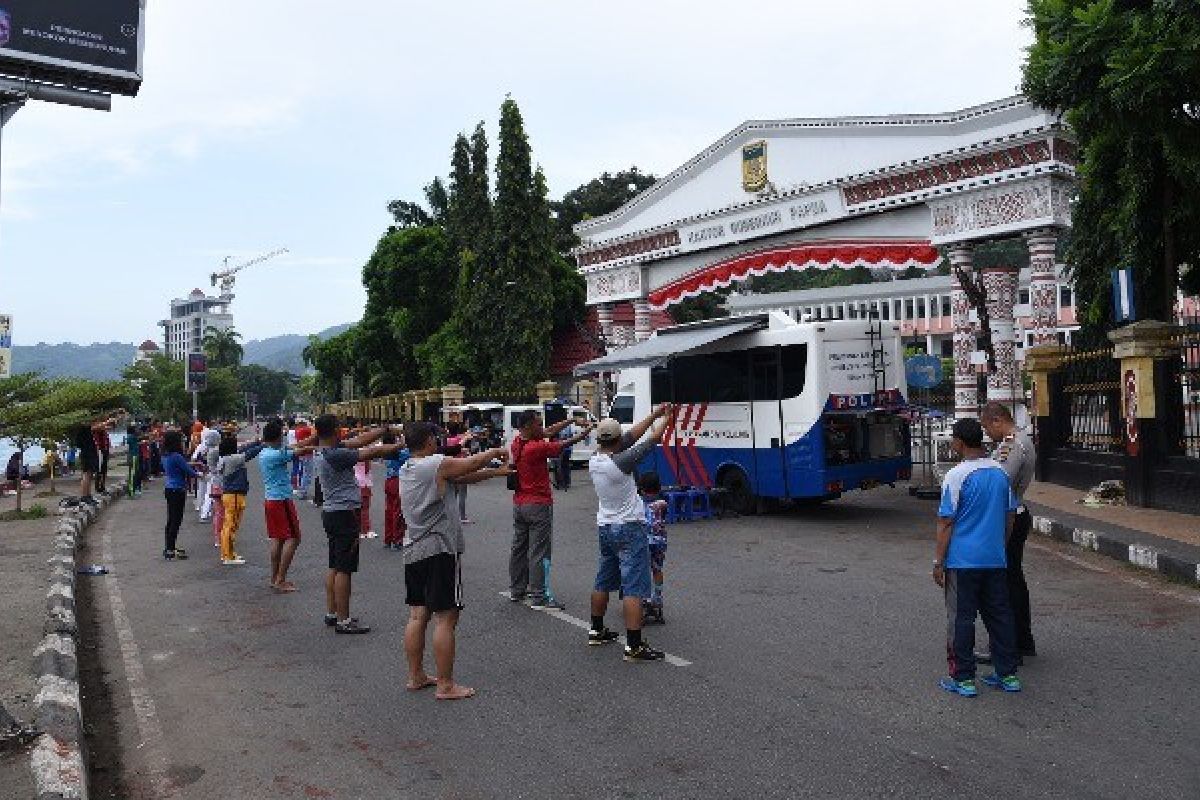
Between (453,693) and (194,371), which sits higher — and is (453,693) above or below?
below

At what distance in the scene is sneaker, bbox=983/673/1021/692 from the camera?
559cm

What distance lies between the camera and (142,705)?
602 cm

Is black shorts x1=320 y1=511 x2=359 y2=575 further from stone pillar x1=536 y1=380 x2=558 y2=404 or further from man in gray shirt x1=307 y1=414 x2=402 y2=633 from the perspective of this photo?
stone pillar x1=536 y1=380 x2=558 y2=404

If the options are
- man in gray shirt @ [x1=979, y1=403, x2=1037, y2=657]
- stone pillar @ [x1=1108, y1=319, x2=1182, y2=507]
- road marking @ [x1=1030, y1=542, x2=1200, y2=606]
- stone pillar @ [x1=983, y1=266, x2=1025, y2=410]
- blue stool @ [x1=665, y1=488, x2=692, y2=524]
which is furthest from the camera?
stone pillar @ [x1=983, y1=266, x2=1025, y2=410]

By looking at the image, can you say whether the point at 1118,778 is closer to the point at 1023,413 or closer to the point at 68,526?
the point at 68,526

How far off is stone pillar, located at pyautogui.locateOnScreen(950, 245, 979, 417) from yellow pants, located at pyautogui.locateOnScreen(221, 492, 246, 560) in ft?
46.9

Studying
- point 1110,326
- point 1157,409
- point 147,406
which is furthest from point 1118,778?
point 147,406

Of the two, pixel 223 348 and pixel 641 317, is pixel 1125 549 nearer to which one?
pixel 641 317

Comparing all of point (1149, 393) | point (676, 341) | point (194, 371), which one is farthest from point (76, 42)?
point (194, 371)

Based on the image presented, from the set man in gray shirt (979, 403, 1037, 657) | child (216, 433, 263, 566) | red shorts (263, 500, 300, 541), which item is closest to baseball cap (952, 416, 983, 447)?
man in gray shirt (979, 403, 1037, 657)

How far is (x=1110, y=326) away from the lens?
1554cm

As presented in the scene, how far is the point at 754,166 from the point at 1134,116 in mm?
11166

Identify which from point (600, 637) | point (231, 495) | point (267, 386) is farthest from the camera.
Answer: point (267, 386)

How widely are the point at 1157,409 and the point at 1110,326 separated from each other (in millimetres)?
3746
